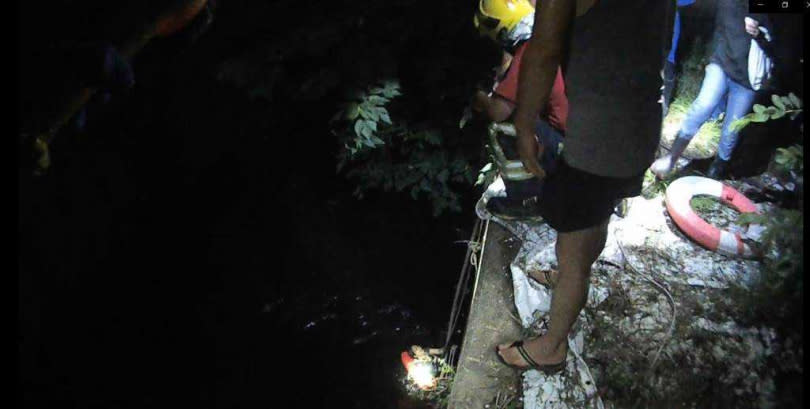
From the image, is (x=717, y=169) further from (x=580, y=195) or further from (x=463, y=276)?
(x=580, y=195)

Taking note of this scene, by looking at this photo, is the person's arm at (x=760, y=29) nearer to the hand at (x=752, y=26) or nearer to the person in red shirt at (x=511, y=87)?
the hand at (x=752, y=26)

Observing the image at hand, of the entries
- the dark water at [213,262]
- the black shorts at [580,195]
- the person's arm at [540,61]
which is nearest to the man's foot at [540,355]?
the black shorts at [580,195]

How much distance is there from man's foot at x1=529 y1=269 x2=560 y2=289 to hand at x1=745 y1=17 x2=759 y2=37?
90.7 inches

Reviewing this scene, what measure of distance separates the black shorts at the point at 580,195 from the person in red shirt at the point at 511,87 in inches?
26.6

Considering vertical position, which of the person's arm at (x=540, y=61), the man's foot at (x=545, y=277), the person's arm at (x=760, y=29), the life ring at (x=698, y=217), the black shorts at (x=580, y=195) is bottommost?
the man's foot at (x=545, y=277)

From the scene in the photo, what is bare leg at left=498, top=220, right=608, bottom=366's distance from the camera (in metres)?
2.29

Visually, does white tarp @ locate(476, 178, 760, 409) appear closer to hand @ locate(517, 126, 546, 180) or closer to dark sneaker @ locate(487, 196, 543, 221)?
dark sneaker @ locate(487, 196, 543, 221)

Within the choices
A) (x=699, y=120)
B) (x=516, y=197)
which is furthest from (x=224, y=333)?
(x=699, y=120)

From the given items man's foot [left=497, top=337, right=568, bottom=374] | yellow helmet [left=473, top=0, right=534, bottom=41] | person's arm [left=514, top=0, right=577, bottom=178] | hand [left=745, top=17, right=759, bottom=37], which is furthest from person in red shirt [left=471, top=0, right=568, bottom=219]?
hand [left=745, top=17, right=759, bottom=37]

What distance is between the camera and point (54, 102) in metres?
2.84

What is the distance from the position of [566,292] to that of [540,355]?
456mm

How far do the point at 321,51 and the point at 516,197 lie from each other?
2362 millimetres

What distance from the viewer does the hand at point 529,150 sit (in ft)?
7.16

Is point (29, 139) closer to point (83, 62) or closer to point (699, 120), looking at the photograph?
point (83, 62)
